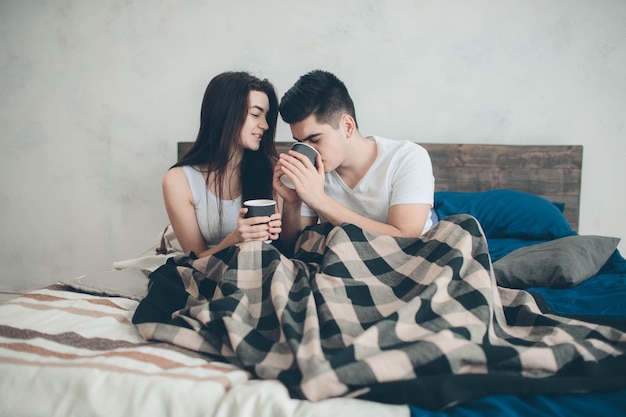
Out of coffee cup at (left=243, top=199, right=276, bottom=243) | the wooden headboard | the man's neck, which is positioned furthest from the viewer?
the wooden headboard

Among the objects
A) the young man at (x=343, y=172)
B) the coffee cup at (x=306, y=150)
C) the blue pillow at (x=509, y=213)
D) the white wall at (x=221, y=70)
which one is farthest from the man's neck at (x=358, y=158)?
the white wall at (x=221, y=70)

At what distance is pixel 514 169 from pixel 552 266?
1019 mm

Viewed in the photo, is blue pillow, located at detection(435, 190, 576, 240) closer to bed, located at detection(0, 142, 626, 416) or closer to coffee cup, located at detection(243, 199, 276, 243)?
bed, located at detection(0, 142, 626, 416)

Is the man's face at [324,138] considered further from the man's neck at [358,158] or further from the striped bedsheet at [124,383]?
the striped bedsheet at [124,383]

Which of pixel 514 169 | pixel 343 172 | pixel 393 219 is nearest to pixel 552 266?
pixel 393 219

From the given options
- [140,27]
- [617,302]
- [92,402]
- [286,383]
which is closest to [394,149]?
[617,302]

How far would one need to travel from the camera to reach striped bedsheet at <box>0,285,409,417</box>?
689 mm

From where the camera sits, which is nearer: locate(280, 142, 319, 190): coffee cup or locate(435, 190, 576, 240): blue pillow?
locate(280, 142, 319, 190): coffee cup

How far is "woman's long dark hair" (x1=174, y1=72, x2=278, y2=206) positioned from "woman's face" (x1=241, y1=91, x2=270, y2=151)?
1 cm

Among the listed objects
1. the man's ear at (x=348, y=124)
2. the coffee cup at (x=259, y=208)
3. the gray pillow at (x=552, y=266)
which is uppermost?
the man's ear at (x=348, y=124)

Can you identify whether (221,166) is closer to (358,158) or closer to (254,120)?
(254,120)

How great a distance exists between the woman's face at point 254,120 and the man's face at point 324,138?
128 millimetres

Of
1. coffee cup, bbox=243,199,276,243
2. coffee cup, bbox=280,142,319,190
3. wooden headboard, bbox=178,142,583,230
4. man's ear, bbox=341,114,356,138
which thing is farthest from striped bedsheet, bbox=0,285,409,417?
wooden headboard, bbox=178,142,583,230

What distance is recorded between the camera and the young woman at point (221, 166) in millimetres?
1429
